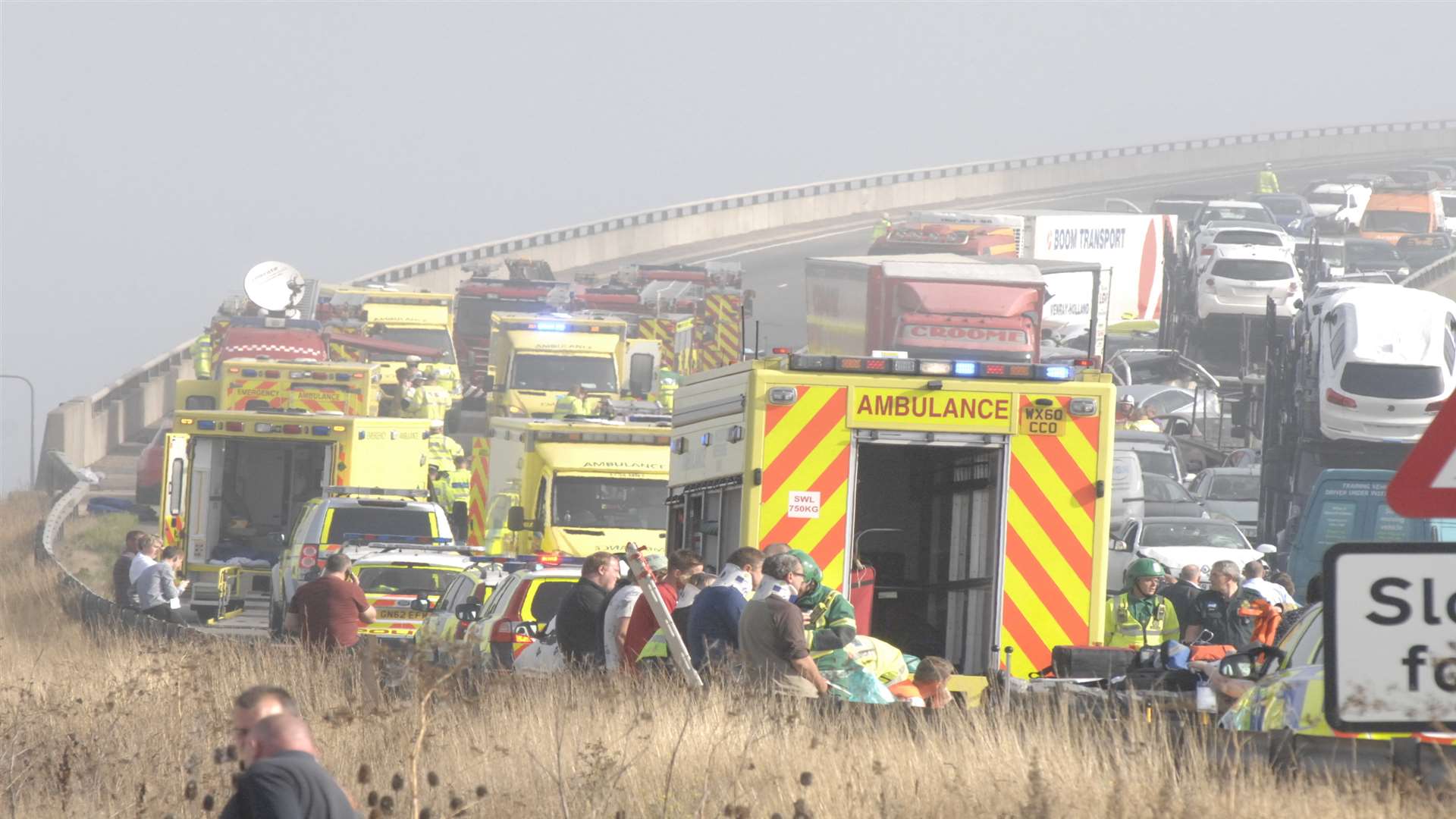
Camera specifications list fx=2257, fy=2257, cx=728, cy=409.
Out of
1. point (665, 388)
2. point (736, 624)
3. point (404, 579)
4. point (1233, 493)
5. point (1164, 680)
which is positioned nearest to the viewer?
point (1164, 680)

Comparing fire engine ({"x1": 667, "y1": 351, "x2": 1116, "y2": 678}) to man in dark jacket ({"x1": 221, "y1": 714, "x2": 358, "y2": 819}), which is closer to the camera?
man in dark jacket ({"x1": 221, "y1": 714, "x2": 358, "y2": 819})

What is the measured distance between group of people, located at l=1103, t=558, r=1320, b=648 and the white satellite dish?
2567 centimetres

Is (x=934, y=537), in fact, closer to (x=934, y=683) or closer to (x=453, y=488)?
(x=934, y=683)

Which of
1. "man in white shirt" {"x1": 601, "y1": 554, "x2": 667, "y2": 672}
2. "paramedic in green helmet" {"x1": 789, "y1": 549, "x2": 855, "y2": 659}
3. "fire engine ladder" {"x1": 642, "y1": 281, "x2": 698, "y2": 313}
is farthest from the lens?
"fire engine ladder" {"x1": 642, "y1": 281, "x2": 698, "y2": 313}

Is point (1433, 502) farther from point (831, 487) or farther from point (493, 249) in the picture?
point (493, 249)

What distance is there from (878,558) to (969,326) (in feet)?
40.2

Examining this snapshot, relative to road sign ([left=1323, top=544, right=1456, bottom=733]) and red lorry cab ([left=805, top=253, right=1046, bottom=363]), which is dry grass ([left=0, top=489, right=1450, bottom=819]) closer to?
road sign ([left=1323, top=544, right=1456, bottom=733])

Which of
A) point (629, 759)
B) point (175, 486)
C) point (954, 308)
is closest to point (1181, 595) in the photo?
point (629, 759)

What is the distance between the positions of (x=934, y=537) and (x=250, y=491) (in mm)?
13709

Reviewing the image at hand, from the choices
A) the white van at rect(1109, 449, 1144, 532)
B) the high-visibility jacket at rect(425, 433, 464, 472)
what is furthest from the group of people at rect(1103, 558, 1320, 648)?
the high-visibility jacket at rect(425, 433, 464, 472)

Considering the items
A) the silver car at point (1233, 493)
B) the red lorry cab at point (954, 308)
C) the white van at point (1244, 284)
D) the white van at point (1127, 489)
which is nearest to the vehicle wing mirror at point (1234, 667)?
the white van at point (1127, 489)

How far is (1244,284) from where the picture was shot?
127 feet

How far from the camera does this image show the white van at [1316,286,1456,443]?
2845 centimetres

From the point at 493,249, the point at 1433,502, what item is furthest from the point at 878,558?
the point at 493,249
